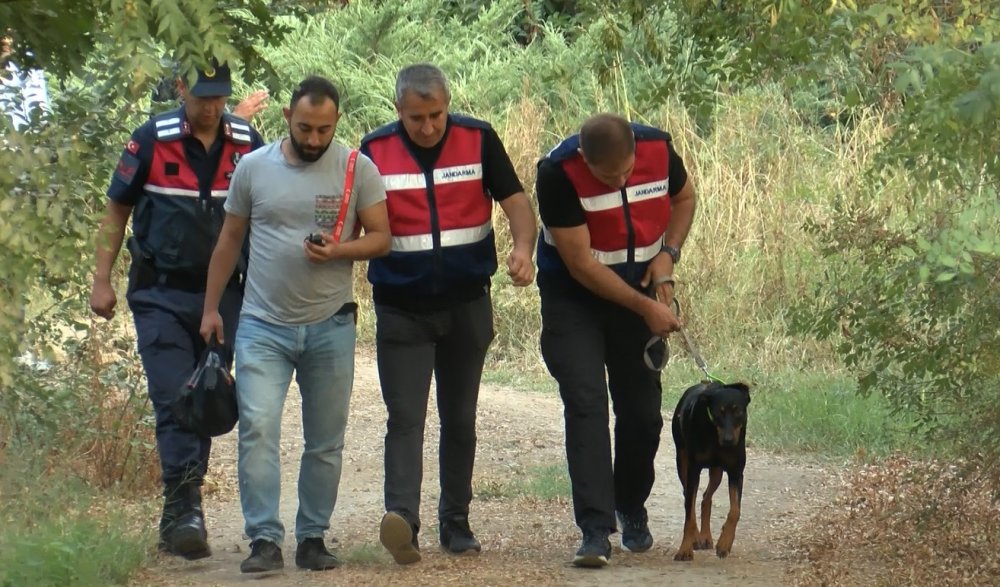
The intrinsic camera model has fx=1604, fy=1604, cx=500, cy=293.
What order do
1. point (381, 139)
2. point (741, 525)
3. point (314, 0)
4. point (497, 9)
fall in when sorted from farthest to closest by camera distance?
point (497, 9) < point (741, 525) < point (381, 139) < point (314, 0)

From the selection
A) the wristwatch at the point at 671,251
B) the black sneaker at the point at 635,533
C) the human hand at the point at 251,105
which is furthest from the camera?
the human hand at the point at 251,105

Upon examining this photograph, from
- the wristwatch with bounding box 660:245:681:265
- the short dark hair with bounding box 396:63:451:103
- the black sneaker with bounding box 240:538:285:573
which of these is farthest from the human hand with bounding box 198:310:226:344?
the wristwatch with bounding box 660:245:681:265

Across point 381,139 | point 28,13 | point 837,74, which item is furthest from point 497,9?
point 28,13

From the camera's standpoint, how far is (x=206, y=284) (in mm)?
6727

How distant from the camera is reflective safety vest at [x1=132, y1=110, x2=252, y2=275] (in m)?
6.70

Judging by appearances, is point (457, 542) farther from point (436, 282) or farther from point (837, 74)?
point (837, 74)

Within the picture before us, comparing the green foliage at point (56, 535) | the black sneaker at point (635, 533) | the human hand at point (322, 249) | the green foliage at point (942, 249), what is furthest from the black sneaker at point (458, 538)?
the green foliage at point (942, 249)

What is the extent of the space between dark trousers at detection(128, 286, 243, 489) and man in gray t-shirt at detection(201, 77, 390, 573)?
0.89ft

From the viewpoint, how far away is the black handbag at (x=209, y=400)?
6410 millimetres

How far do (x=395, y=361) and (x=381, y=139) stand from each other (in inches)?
36.5

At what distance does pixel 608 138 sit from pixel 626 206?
42cm

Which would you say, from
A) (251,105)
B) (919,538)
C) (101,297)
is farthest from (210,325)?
(919,538)

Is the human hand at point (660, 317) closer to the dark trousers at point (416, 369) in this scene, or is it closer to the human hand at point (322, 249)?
the dark trousers at point (416, 369)

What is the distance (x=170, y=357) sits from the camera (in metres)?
6.75
